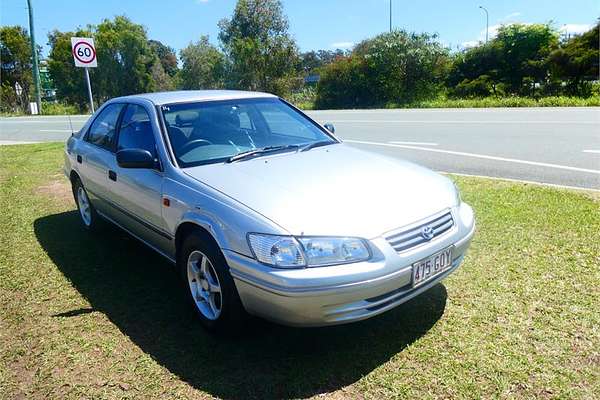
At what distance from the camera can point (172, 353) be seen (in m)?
3.03

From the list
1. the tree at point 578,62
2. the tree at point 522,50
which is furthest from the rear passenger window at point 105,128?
the tree at point 522,50

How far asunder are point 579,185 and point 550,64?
2511 cm

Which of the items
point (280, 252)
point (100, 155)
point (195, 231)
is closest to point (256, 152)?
point (195, 231)

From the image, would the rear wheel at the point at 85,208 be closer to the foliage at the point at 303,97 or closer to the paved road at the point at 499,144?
the paved road at the point at 499,144

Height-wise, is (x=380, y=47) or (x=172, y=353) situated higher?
(x=380, y=47)

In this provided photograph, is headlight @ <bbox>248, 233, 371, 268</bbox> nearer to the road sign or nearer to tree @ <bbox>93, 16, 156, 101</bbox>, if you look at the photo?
the road sign

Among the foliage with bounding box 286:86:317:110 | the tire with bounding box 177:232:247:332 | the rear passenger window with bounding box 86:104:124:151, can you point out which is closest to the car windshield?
the tire with bounding box 177:232:247:332

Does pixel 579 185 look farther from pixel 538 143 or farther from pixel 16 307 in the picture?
pixel 16 307

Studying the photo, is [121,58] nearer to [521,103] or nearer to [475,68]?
[475,68]

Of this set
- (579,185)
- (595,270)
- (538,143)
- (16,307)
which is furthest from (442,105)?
(16,307)

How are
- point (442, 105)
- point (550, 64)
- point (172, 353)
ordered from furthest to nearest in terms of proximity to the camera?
point (550, 64) < point (442, 105) < point (172, 353)

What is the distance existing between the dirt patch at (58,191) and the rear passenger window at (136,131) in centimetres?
335

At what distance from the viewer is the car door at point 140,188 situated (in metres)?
3.59

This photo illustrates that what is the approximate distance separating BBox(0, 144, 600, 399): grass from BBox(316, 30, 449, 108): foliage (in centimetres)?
2504
